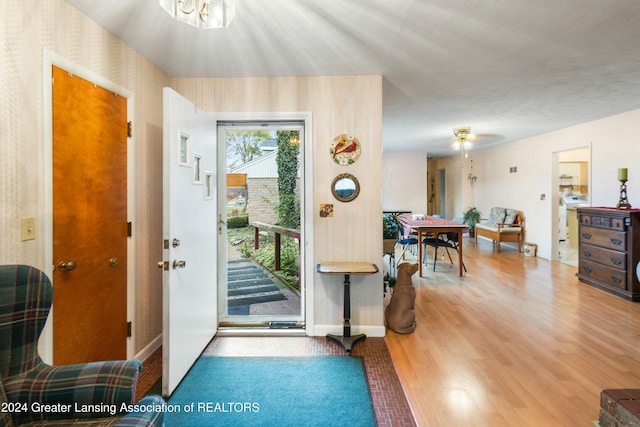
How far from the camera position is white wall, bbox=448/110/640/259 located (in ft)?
14.3

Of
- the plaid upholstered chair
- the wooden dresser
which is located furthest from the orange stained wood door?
the wooden dresser

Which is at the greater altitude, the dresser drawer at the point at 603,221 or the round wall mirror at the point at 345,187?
the round wall mirror at the point at 345,187

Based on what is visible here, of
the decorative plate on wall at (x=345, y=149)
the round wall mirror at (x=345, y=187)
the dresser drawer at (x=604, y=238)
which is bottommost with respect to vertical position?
the dresser drawer at (x=604, y=238)

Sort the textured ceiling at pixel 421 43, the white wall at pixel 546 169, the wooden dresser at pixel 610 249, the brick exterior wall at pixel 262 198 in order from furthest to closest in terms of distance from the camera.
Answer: the white wall at pixel 546 169 < the wooden dresser at pixel 610 249 < the brick exterior wall at pixel 262 198 < the textured ceiling at pixel 421 43

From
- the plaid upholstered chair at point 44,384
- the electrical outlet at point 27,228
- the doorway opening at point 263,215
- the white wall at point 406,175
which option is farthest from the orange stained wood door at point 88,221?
the white wall at point 406,175

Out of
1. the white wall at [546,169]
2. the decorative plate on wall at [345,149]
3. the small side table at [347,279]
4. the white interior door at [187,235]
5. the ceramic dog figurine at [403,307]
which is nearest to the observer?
the white interior door at [187,235]

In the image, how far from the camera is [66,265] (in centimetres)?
178

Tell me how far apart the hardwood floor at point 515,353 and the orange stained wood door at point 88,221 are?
2.12 meters

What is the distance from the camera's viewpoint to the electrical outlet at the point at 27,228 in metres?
1.55

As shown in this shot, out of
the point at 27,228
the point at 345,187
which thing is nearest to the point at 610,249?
the point at 345,187

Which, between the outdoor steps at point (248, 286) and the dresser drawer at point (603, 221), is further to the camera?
the dresser drawer at point (603, 221)

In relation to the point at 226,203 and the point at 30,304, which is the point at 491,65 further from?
the point at 30,304

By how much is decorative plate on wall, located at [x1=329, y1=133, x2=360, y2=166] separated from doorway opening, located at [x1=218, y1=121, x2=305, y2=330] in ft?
1.17

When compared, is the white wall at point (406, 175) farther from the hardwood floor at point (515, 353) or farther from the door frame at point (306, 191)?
the door frame at point (306, 191)
